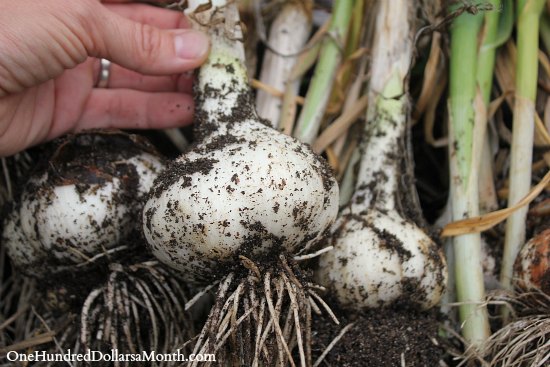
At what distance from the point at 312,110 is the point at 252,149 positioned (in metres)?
0.40

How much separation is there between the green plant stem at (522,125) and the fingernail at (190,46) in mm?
764

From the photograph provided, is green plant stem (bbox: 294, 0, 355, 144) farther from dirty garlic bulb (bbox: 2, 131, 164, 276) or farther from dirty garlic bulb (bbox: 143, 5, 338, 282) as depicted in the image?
dirty garlic bulb (bbox: 2, 131, 164, 276)

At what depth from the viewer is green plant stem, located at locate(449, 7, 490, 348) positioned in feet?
4.09

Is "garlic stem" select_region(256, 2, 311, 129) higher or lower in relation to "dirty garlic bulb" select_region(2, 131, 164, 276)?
higher

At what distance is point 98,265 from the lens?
1255 mm

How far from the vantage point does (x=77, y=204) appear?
1.20m

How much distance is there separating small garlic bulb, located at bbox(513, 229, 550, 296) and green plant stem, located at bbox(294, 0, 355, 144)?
570mm

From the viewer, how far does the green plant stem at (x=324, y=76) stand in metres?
1.42

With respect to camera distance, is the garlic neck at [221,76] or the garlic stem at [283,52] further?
the garlic stem at [283,52]

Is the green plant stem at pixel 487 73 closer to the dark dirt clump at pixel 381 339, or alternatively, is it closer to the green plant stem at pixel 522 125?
the green plant stem at pixel 522 125

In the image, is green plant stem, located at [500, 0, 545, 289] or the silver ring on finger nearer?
green plant stem, located at [500, 0, 545, 289]

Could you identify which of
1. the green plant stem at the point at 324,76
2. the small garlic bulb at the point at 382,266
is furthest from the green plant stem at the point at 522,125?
the green plant stem at the point at 324,76

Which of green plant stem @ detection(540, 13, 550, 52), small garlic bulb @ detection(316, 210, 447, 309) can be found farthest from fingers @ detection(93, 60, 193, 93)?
green plant stem @ detection(540, 13, 550, 52)

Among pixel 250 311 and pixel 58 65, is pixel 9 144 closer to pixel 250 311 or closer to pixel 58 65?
pixel 58 65
